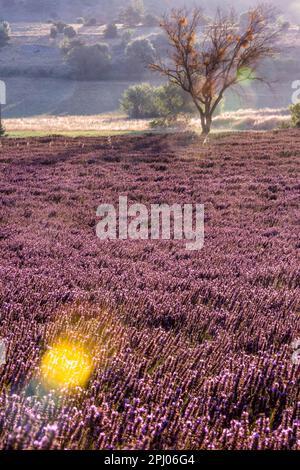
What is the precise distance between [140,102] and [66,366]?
218 ft

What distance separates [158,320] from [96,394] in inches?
65.2

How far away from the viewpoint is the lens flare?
3363mm

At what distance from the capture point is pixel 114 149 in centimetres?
2400

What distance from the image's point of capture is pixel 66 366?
141 inches

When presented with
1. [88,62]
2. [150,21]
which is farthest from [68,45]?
[150,21]

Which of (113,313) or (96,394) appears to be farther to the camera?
(113,313)

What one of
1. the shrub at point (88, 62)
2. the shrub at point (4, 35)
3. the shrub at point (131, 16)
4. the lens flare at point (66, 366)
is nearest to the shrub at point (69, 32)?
the shrub at point (4, 35)

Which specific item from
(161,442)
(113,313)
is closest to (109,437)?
(161,442)

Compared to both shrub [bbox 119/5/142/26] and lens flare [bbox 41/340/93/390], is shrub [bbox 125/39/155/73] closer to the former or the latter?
shrub [bbox 119/5/142/26]

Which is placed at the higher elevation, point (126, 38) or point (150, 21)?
point (150, 21)

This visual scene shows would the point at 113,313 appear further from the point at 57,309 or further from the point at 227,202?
the point at 227,202

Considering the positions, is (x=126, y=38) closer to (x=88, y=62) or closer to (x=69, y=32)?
(x=69, y=32)
